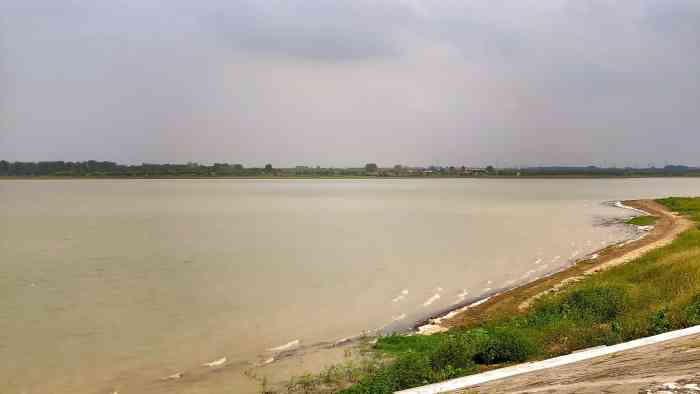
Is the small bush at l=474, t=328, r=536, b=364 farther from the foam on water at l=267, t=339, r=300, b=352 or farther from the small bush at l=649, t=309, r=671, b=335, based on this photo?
the foam on water at l=267, t=339, r=300, b=352

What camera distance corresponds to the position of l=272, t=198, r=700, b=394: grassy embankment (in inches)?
312

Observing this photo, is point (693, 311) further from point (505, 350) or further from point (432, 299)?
point (432, 299)

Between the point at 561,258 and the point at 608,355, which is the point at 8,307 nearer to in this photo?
the point at 608,355

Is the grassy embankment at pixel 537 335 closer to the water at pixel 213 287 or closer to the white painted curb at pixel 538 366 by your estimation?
the white painted curb at pixel 538 366

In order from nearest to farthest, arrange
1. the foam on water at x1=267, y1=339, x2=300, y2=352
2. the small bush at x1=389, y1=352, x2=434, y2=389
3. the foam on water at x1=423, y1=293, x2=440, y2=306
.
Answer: the small bush at x1=389, y1=352, x2=434, y2=389 → the foam on water at x1=267, y1=339, x2=300, y2=352 → the foam on water at x1=423, y1=293, x2=440, y2=306

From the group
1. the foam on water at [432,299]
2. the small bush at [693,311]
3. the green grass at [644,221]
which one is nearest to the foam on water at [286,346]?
the foam on water at [432,299]

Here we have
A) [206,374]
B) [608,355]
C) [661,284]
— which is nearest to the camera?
[608,355]

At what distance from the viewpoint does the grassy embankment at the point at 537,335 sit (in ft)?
26.0

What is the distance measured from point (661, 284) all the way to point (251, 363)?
9.94 metres

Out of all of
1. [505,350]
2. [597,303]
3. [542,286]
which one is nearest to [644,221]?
[542,286]

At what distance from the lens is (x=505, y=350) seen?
28.4ft

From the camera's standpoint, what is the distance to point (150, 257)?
26.8 m

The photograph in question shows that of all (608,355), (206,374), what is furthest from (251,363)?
(608,355)

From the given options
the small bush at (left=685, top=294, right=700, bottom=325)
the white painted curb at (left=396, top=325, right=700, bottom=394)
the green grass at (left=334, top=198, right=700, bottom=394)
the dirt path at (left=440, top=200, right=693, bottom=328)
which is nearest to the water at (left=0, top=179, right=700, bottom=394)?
the dirt path at (left=440, top=200, right=693, bottom=328)
